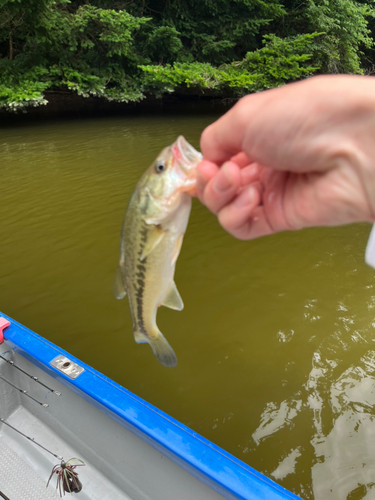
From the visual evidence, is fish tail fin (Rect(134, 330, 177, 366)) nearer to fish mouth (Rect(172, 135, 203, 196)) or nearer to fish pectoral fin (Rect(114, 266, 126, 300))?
fish pectoral fin (Rect(114, 266, 126, 300))

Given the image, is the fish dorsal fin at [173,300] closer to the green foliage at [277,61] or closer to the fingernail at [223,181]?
the fingernail at [223,181]

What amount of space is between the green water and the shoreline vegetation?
33.2ft

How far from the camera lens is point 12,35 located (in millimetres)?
15109

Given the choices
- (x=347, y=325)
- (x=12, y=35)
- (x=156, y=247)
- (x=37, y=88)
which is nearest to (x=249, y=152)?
(x=156, y=247)

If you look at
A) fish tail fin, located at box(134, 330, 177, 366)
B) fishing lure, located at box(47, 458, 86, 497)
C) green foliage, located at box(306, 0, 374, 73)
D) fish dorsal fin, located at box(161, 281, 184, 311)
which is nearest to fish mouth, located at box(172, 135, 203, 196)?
fish dorsal fin, located at box(161, 281, 184, 311)

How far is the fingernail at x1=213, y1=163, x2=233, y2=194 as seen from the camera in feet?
3.85

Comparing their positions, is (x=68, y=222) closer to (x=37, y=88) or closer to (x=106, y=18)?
(x=37, y=88)

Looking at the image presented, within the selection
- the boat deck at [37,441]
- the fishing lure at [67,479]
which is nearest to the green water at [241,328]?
the boat deck at [37,441]

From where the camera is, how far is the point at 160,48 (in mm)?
16844

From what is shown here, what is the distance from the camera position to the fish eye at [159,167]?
133 cm

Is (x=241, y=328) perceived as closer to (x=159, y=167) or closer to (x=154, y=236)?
(x=154, y=236)

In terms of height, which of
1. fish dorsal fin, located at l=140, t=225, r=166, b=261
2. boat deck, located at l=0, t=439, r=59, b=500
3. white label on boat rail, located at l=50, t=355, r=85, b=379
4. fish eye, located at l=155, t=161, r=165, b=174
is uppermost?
fish eye, located at l=155, t=161, r=165, b=174

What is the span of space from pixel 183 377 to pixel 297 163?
2776mm

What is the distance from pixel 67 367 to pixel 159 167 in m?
1.81
